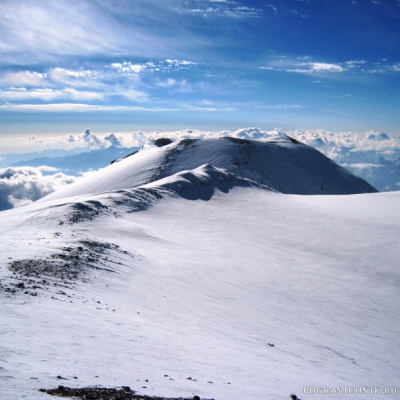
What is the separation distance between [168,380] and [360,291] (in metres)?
16.8

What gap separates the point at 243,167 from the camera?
252ft

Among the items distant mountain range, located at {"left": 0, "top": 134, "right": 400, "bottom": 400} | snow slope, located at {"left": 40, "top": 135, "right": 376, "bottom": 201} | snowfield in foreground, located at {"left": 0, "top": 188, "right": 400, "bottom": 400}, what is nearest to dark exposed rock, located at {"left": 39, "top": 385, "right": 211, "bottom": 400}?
distant mountain range, located at {"left": 0, "top": 134, "right": 400, "bottom": 400}

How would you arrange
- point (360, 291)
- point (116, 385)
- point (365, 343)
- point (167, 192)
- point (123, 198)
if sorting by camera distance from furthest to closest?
point (167, 192)
point (123, 198)
point (360, 291)
point (365, 343)
point (116, 385)

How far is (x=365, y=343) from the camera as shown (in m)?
15.1

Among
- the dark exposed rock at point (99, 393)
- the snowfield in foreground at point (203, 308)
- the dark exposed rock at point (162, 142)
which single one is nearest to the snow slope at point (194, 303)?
the snowfield in foreground at point (203, 308)

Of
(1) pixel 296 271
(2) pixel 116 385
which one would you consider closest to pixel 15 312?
(2) pixel 116 385

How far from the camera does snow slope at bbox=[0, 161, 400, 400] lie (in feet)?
27.8

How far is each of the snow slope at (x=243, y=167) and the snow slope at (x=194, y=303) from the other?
3821cm

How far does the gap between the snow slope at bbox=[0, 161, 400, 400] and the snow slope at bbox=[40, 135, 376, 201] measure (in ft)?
125

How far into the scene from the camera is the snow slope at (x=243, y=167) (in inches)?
2827

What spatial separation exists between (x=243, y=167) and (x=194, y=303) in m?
63.4

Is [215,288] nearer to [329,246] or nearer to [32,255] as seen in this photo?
[32,255]

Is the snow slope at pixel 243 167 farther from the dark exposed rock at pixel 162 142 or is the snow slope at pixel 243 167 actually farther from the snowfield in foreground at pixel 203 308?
the snowfield in foreground at pixel 203 308

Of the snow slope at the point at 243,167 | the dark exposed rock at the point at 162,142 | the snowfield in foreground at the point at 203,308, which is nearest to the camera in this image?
the snowfield in foreground at the point at 203,308
